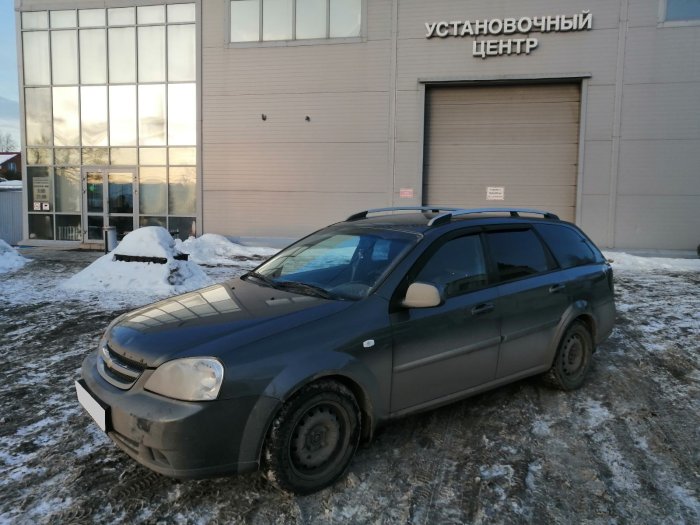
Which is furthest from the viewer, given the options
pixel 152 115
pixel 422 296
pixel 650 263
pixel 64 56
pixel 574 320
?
pixel 64 56

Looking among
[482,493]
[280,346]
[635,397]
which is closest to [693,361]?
[635,397]

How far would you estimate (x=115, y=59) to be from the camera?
17953mm

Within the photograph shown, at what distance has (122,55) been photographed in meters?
17.9

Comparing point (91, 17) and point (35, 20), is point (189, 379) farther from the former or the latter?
point (35, 20)

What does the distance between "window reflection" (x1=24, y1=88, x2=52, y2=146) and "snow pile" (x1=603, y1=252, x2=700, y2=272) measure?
721 inches

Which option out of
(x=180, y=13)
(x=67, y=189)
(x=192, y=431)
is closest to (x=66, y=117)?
(x=67, y=189)

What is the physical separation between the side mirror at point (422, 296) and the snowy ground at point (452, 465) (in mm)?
1027

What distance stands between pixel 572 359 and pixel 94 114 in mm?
17976

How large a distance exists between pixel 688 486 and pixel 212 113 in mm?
16690

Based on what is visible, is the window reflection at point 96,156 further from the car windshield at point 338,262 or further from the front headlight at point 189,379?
the front headlight at point 189,379

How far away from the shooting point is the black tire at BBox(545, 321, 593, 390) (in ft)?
15.3

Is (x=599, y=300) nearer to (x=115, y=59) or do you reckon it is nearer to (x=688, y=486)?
(x=688, y=486)

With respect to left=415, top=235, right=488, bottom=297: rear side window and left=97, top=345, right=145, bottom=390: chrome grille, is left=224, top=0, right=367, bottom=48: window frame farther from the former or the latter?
left=97, top=345, right=145, bottom=390: chrome grille

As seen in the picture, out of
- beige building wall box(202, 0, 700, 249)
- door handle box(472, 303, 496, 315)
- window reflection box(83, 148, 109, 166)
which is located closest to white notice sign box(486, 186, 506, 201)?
beige building wall box(202, 0, 700, 249)
